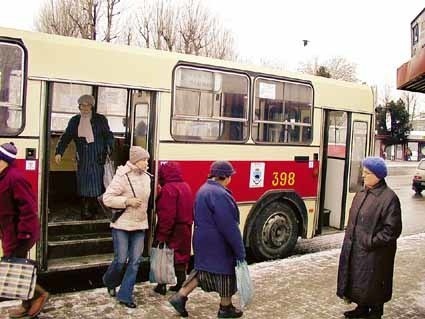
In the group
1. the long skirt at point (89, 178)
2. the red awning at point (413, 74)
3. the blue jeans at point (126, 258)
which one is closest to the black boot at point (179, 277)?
the blue jeans at point (126, 258)

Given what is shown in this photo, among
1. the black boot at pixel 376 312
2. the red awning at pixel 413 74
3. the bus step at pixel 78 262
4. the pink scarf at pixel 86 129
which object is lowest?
the black boot at pixel 376 312

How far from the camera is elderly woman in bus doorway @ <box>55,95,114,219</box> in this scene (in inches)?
293

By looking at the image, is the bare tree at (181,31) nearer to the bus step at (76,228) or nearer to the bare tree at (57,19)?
the bare tree at (57,19)

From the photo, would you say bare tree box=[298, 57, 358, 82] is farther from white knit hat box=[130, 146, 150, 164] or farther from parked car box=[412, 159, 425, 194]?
white knit hat box=[130, 146, 150, 164]

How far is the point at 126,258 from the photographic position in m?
5.59

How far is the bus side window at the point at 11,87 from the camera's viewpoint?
5.58 m

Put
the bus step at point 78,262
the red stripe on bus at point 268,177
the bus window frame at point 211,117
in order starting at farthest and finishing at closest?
the red stripe on bus at point 268,177
the bus window frame at point 211,117
the bus step at point 78,262

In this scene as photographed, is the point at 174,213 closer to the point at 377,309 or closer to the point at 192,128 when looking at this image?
the point at 192,128

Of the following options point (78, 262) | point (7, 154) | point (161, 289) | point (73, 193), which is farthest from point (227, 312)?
point (73, 193)

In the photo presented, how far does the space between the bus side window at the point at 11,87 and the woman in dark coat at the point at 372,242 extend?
3.62 m

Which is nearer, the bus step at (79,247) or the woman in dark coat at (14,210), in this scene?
the woman in dark coat at (14,210)

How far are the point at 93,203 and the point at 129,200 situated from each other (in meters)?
2.39

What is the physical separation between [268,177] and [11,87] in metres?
3.87

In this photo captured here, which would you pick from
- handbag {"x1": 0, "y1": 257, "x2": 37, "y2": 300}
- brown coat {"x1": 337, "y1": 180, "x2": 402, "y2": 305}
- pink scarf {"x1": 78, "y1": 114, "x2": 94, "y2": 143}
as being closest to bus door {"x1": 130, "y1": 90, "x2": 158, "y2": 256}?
pink scarf {"x1": 78, "y1": 114, "x2": 94, "y2": 143}
